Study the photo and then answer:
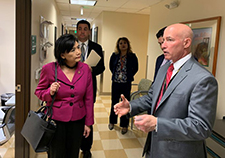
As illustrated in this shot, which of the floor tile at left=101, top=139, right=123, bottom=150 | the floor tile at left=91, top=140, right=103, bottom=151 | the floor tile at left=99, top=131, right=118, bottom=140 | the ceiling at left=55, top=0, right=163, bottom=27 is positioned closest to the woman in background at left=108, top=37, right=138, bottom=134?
the floor tile at left=99, top=131, right=118, bottom=140

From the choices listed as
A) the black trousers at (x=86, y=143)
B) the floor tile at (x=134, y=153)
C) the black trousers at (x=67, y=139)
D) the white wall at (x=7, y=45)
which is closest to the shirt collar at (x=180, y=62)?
the black trousers at (x=67, y=139)

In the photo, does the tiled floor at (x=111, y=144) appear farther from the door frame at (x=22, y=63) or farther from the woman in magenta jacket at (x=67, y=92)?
the woman in magenta jacket at (x=67, y=92)

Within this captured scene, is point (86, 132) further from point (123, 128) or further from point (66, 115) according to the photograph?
point (123, 128)

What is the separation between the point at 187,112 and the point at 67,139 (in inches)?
42.4

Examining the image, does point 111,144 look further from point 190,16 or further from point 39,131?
point 190,16

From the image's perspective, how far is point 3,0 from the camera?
3812mm

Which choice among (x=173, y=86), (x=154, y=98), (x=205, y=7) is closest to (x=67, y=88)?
(x=154, y=98)

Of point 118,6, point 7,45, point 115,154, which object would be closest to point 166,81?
point 115,154

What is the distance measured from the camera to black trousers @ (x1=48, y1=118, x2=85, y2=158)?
5.64 feet

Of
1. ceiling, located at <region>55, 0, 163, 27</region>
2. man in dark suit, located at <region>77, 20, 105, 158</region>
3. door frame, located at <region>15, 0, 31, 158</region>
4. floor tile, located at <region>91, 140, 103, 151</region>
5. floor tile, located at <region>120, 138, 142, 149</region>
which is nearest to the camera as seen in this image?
door frame, located at <region>15, 0, 31, 158</region>

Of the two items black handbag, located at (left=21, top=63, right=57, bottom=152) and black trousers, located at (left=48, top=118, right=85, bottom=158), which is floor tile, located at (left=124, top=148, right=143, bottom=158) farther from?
black handbag, located at (left=21, top=63, right=57, bottom=152)

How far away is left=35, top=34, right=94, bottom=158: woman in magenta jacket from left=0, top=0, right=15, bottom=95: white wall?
2741 mm

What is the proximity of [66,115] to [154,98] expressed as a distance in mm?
745

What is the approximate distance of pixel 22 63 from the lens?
78.7 inches
